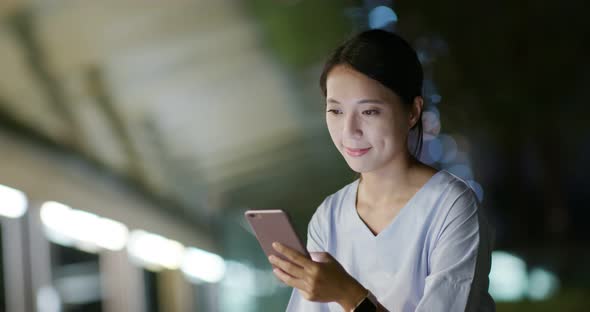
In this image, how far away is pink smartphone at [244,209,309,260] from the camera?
4.06ft

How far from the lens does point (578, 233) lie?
21.7 ft

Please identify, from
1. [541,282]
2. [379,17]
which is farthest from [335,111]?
[541,282]

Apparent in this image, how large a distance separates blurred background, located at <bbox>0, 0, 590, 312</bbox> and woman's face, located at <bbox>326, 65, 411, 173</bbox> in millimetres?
2401

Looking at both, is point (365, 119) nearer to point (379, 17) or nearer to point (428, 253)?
point (428, 253)

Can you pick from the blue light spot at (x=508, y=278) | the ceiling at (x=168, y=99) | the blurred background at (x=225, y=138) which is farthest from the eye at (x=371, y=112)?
the blue light spot at (x=508, y=278)

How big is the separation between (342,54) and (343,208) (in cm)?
27

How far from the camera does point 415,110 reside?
1355mm

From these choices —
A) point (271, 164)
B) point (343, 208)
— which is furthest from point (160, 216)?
point (343, 208)

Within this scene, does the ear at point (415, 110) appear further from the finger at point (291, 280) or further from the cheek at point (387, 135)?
the finger at point (291, 280)

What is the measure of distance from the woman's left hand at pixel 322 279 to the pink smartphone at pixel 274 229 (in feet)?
0.03

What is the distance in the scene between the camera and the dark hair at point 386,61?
1.29 m

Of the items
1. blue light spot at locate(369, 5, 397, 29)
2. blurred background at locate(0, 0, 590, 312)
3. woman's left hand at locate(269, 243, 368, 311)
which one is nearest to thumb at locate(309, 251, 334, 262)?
woman's left hand at locate(269, 243, 368, 311)

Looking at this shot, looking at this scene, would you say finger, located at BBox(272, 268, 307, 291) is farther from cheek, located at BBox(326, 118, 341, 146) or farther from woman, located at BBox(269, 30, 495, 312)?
cheek, located at BBox(326, 118, 341, 146)

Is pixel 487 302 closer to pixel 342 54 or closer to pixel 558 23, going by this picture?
pixel 342 54
